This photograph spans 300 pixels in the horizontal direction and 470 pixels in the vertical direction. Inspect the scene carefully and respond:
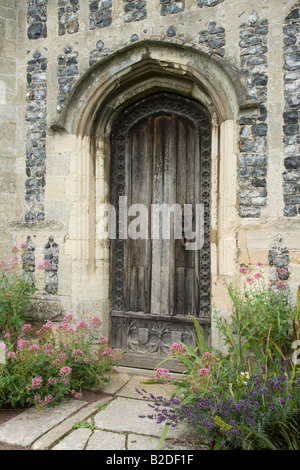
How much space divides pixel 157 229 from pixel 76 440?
2290 millimetres

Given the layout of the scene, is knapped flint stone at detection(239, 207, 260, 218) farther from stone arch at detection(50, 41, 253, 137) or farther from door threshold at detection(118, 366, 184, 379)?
door threshold at detection(118, 366, 184, 379)

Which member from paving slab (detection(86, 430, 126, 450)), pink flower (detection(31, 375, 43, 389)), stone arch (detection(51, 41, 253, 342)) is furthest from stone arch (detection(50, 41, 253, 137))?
paving slab (detection(86, 430, 126, 450))

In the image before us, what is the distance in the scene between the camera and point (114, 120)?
176 inches

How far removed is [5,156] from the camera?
14.8ft

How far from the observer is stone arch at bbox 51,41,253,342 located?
3709 mm

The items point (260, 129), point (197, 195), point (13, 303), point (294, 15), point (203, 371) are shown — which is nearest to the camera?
point (203, 371)

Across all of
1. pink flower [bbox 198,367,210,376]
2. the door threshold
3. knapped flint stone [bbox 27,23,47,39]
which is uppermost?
knapped flint stone [bbox 27,23,47,39]

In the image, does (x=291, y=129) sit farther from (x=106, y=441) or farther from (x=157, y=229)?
(x=106, y=441)

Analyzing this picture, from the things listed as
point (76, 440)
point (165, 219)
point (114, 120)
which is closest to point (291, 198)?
point (165, 219)

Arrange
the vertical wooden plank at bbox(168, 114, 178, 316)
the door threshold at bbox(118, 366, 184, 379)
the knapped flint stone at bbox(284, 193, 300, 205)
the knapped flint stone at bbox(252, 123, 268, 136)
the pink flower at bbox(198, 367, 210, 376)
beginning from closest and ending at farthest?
the pink flower at bbox(198, 367, 210, 376), the knapped flint stone at bbox(284, 193, 300, 205), the knapped flint stone at bbox(252, 123, 268, 136), the door threshold at bbox(118, 366, 184, 379), the vertical wooden plank at bbox(168, 114, 178, 316)

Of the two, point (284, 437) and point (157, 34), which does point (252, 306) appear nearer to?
point (284, 437)

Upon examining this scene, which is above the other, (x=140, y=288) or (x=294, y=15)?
(x=294, y=15)

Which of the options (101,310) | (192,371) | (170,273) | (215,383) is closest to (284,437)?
(215,383)
